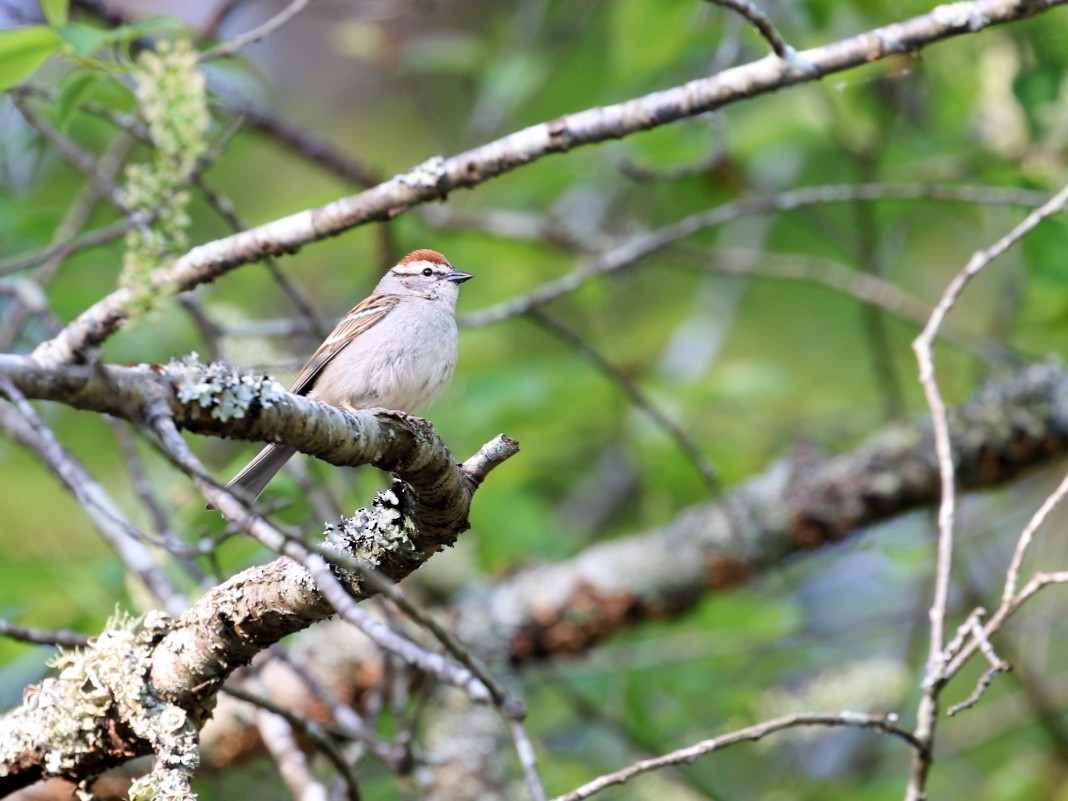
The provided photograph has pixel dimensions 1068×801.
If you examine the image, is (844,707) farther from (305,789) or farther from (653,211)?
(653,211)

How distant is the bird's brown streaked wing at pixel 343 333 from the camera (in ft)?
15.2

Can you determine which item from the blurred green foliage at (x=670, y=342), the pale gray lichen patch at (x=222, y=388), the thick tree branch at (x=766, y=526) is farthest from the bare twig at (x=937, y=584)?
the thick tree branch at (x=766, y=526)

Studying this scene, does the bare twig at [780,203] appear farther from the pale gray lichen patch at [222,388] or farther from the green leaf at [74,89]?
the pale gray lichen patch at [222,388]

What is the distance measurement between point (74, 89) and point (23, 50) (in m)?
0.19

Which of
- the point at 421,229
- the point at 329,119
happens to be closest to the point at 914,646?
the point at 421,229

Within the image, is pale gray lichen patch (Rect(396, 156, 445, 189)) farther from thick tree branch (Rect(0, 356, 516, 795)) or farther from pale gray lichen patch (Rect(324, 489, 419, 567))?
pale gray lichen patch (Rect(324, 489, 419, 567))

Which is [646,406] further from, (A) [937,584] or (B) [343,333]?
(A) [937,584]

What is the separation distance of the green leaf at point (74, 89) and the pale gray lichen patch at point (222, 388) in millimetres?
1355

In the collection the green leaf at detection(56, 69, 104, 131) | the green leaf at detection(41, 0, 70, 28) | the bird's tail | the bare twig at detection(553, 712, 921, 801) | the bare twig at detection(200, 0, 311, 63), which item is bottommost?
the bare twig at detection(553, 712, 921, 801)

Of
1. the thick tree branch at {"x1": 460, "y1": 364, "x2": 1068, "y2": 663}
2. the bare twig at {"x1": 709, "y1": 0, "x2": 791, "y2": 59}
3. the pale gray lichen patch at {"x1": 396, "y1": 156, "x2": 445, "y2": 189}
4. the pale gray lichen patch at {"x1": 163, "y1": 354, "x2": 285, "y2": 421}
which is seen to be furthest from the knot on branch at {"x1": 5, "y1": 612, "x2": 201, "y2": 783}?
the thick tree branch at {"x1": 460, "y1": 364, "x2": 1068, "y2": 663}

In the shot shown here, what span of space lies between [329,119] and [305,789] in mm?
9196

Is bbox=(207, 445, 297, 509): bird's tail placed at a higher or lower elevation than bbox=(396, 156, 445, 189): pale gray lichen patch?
higher

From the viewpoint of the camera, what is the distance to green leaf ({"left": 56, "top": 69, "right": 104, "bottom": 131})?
3213mm

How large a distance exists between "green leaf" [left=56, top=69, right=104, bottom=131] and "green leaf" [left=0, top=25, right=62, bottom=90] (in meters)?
0.13
